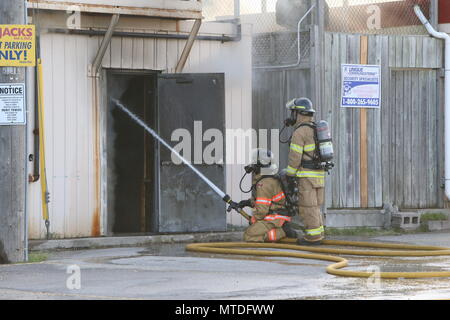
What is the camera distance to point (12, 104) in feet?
37.9

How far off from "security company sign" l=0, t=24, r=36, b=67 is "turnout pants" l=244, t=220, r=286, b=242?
3995 millimetres

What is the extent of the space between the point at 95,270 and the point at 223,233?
414 centimetres

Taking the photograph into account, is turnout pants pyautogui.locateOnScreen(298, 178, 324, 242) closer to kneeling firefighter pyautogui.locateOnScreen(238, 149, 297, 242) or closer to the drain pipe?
kneeling firefighter pyautogui.locateOnScreen(238, 149, 297, 242)

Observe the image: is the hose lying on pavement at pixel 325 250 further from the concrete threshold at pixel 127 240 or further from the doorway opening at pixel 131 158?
the doorway opening at pixel 131 158

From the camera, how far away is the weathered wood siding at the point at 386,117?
16.0m

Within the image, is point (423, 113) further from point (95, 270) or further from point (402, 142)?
point (95, 270)

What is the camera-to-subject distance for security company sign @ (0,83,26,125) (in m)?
11.5

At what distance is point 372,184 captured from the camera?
16203 mm

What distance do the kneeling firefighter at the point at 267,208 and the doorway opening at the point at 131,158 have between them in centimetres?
178

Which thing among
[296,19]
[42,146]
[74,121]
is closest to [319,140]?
[296,19]

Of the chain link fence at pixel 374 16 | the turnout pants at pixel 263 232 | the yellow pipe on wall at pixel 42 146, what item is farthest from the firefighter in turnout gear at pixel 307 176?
the yellow pipe on wall at pixel 42 146

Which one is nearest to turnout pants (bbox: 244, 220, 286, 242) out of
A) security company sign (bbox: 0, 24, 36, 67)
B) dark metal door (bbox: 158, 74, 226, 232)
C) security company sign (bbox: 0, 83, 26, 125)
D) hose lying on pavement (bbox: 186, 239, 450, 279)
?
hose lying on pavement (bbox: 186, 239, 450, 279)

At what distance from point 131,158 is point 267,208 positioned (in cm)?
304
